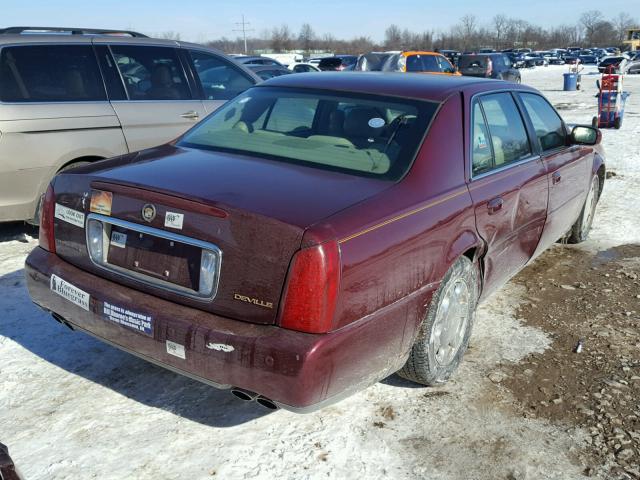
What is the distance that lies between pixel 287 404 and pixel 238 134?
1.69m

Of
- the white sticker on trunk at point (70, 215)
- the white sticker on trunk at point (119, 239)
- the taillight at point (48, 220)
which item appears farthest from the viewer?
the taillight at point (48, 220)

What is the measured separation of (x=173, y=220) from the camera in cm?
257

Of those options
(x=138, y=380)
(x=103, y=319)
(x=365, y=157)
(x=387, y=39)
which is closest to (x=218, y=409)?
(x=138, y=380)

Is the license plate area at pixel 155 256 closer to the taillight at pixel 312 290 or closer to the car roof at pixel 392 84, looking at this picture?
the taillight at pixel 312 290

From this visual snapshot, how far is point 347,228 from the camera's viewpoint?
97.2 inches

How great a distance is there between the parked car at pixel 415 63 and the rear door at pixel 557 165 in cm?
1435

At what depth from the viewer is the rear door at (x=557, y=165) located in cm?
438

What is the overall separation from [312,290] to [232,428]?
96cm

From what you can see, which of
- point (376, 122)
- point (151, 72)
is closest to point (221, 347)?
point (376, 122)

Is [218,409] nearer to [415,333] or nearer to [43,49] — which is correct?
[415,333]

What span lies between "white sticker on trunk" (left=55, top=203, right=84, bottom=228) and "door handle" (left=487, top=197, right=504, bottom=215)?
6.67 ft

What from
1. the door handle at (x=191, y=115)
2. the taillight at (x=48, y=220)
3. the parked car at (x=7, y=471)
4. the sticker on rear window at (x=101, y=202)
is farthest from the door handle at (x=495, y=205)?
the door handle at (x=191, y=115)

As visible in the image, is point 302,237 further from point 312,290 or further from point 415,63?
point 415,63

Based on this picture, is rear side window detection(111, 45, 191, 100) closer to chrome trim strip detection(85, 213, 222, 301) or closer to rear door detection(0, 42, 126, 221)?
rear door detection(0, 42, 126, 221)
